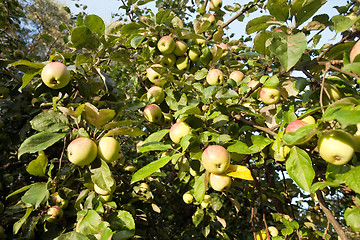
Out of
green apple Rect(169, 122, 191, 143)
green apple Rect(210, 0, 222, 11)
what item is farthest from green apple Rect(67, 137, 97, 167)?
green apple Rect(210, 0, 222, 11)

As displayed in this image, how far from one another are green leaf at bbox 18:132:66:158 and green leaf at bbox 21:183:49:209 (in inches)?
9.0

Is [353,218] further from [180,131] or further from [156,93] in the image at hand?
[156,93]

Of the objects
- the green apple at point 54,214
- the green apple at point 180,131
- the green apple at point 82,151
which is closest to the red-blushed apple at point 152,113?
the green apple at point 180,131

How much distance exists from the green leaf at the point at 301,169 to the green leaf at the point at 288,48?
A: 0.33 metres

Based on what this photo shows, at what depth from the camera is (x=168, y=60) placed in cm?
161

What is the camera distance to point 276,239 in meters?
1.47

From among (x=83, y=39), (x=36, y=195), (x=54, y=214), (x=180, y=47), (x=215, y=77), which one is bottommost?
(x=54, y=214)

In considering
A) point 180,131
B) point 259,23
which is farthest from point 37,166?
point 259,23

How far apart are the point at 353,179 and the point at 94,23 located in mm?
1399

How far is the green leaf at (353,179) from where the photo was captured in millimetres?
754

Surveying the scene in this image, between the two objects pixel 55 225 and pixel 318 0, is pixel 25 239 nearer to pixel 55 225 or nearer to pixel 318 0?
pixel 55 225

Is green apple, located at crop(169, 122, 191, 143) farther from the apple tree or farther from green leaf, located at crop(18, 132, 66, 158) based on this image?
green leaf, located at crop(18, 132, 66, 158)

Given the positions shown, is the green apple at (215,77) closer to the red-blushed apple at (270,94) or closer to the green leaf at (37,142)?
the red-blushed apple at (270,94)

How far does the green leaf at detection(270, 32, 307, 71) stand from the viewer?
2.81 feet
